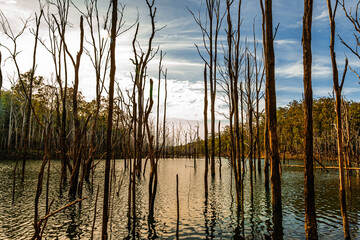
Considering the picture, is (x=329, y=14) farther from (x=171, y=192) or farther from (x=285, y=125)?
(x=285, y=125)

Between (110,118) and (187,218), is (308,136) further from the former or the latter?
(187,218)

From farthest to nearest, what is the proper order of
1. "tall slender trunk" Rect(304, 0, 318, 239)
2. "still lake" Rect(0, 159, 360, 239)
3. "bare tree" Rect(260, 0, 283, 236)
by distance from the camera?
"bare tree" Rect(260, 0, 283, 236)
"still lake" Rect(0, 159, 360, 239)
"tall slender trunk" Rect(304, 0, 318, 239)

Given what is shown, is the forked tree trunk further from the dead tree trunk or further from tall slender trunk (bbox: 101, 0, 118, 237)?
the dead tree trunk

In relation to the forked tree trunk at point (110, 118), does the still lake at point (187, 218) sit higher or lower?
lower

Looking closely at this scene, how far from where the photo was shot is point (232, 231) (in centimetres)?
505

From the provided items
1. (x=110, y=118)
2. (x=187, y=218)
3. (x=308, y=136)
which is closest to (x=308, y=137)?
(x=308, y=136)

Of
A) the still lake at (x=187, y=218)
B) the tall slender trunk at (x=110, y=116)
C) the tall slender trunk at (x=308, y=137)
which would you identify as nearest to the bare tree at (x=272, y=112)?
the still lake at (x=187, y=218)

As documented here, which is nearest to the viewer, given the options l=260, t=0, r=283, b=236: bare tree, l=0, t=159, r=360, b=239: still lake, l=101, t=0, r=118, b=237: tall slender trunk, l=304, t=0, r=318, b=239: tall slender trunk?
l=101, t=0, r=118, b=237: tall slender trunk

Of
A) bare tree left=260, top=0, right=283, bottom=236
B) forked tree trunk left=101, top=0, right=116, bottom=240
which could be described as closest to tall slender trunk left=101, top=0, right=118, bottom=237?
forked tree trunk left=101, top=0, right=116, bottom=240

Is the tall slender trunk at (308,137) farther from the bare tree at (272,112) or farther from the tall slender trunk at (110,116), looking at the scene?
the tall slender trunk at (110,116)

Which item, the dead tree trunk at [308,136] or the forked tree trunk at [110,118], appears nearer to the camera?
the forked tree trunk at [110,118]

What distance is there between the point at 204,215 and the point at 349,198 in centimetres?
607

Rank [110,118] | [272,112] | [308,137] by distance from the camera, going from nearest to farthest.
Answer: [110,118] < [308,137] < [272,112]

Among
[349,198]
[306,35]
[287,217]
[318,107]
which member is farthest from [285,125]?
[306,35]
